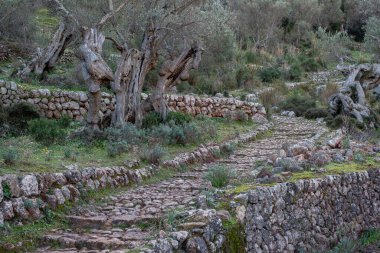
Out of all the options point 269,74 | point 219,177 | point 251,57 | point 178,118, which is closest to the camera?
point 219,177

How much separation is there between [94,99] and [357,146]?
22.6 feet

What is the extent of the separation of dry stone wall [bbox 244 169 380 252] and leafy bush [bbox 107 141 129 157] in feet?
13.0

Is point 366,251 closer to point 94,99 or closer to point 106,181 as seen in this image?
point 106,181

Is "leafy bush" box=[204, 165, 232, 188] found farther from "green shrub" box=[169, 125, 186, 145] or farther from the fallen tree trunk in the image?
the fallen tree trunk

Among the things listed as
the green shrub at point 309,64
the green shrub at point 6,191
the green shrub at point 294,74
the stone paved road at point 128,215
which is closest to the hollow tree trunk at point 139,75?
the stone paved road at point 128,215

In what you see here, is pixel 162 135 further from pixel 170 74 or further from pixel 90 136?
pixel 170 74

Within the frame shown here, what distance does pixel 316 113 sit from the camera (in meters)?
22.1

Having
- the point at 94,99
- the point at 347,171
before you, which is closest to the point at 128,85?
the point at 94,99

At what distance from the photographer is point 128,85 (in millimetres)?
14945

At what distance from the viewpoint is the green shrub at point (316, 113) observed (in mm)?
21880

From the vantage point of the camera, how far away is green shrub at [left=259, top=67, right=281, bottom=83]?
→ 1152 inches

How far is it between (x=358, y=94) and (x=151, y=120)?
34.5 feet

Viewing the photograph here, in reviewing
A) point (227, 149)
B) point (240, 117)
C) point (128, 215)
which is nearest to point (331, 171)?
point (128, 215)

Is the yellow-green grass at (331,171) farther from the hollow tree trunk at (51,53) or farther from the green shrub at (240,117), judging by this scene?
the hollow tree trunk at (51,53)
